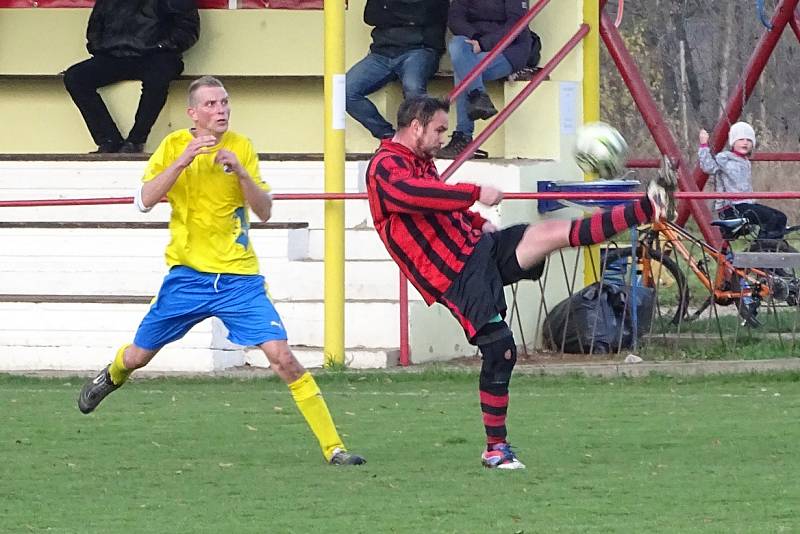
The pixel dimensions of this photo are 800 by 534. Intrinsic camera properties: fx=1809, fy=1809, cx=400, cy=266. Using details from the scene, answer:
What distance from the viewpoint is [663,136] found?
15.5 meters

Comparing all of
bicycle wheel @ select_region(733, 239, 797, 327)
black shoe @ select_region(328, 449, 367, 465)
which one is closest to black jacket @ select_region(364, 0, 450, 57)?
bicycle wheel @ select_region(733, 239, 797, 327)

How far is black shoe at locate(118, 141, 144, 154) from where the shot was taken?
1548 centimetres

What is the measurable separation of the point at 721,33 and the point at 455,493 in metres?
25.1

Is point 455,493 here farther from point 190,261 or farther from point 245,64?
point 245,64

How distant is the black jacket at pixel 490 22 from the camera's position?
1457cm

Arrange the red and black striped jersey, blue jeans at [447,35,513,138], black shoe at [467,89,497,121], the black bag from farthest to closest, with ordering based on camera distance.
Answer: blue jeans at [447,35,513,138] < black shoe at [467,89,497,121] < the black bag < the red and black striped jersey

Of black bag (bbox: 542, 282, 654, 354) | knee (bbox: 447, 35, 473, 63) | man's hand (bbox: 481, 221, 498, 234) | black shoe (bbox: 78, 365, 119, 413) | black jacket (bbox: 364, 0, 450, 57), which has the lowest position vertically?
black bag (bbox: 542, 282, 654, 354)

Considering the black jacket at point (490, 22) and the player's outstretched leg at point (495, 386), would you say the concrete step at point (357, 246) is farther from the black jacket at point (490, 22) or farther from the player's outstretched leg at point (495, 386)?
the player's outstretched leg at point (495, 386)

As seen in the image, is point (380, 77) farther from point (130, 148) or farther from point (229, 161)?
point (229, 161)

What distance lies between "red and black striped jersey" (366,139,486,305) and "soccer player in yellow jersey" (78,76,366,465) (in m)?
0.57

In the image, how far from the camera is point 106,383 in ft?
30.0

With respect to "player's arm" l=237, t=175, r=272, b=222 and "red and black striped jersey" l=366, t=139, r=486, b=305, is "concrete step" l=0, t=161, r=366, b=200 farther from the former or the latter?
"red and black striped jersey" l=366, t=139, r=486, b=305

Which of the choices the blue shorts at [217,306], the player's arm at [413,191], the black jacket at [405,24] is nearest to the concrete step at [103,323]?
the black jacket at [405,24]

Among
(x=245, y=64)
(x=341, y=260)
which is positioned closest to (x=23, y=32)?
(x=245, y=64)
